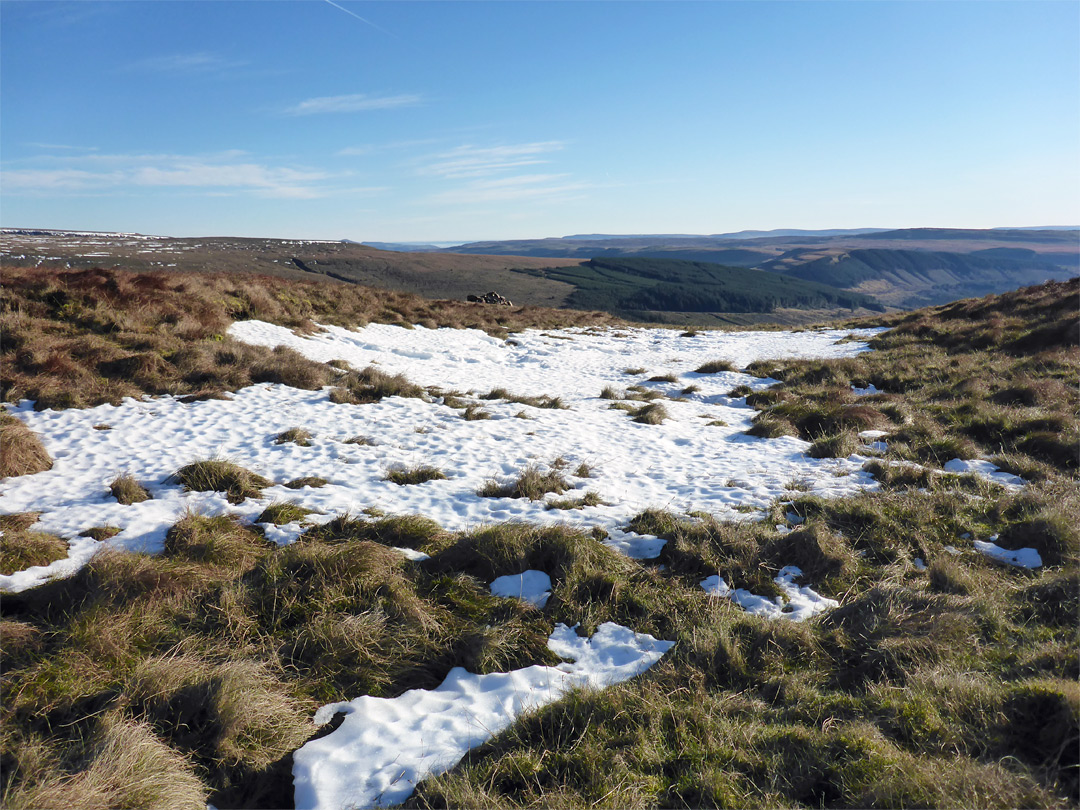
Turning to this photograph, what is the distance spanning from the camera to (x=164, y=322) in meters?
13.5

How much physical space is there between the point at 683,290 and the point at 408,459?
134m

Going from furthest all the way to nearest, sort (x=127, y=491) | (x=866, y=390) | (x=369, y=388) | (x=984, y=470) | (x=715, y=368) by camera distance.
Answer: (x=715, y=368) < (x=866, y=390) < (x=369, y=388) < (x=984, y=470) < (x=127, y=491)

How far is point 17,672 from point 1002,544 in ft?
26.7

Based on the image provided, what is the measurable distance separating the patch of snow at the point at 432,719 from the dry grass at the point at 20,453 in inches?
232

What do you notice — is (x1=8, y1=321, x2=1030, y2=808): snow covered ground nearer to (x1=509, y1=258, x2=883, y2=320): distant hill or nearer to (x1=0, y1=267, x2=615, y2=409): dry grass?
(x1=0, y1=267, x2=615, y2=409): dry grass

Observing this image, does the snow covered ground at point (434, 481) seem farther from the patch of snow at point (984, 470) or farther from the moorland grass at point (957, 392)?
the moorland grass at point (957, 392)

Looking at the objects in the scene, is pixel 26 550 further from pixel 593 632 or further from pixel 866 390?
pixel 866 390

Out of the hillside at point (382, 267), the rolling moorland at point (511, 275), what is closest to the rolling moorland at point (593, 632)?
the rolling moorland at point (511, 275)

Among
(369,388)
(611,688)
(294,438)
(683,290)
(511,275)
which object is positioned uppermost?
(511,275)

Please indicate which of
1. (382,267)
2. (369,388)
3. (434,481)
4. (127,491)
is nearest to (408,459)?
(434,481)

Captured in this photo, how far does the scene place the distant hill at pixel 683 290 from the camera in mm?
111812

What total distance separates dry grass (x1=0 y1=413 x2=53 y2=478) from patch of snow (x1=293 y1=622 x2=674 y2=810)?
19.3 ft

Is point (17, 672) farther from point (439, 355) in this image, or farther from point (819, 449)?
point (439, 355)

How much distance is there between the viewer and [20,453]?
6723 mm
